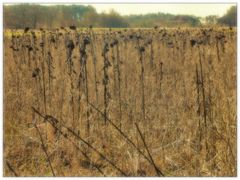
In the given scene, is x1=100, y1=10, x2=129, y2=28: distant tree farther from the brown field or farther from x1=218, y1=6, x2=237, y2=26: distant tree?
x1=218, y1=6, x2=237, y2=26: distant tree

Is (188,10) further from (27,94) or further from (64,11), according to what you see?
(27,94)

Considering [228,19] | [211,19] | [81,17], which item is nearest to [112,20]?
[81,17]

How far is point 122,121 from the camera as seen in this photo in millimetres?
3256

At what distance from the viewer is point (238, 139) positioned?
2.66 metres

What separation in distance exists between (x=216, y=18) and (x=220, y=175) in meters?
1.39

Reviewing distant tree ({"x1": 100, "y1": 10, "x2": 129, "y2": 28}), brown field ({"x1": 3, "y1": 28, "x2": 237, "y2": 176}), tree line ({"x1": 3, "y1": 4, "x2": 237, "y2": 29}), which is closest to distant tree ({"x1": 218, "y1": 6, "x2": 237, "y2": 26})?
tree line ({"x1": 3, "y1": 4, "x2": 237, "y2": 29})

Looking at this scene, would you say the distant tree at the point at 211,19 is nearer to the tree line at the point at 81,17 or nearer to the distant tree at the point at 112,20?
the tree line at the point at 81,17

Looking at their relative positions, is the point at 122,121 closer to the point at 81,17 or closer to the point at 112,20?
the point at 81,17

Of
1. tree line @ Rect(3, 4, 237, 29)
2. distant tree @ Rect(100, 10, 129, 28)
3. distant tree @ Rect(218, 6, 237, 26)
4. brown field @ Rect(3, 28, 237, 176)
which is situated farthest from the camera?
distant tree @ Rect(100, 10, 129, 28)

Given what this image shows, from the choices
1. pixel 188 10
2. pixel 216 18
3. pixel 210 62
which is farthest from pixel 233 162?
pixel 210 62

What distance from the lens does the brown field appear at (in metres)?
2.70

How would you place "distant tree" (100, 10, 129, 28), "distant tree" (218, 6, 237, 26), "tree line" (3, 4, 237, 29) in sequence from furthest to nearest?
"distant tree" (100, 10, 129, 28) → "distant tree" (218, 6, 237, 26) → "tree line" (3, 4, 237, 29)

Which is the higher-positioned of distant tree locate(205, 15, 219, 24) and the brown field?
distant tree locate(205, 15, 219, 24)

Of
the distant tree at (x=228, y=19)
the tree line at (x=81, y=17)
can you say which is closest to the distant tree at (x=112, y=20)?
the tree line at (x=81, y=17)
